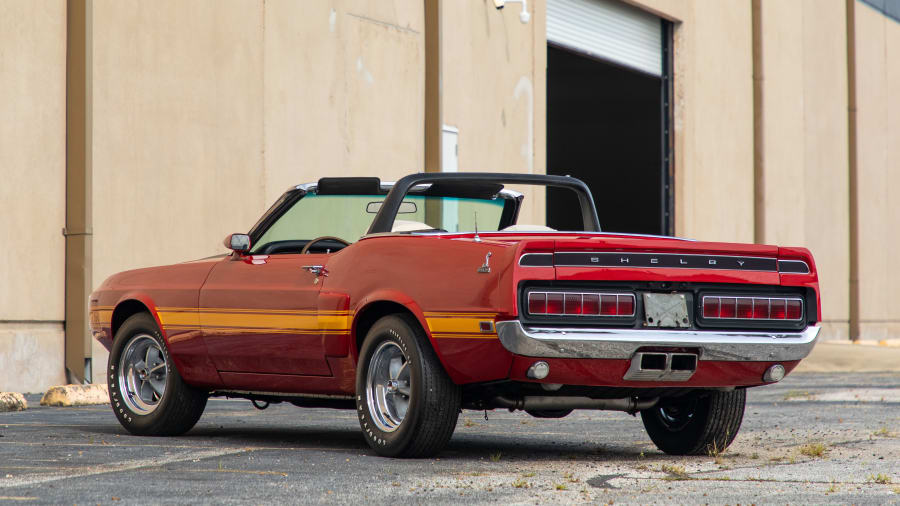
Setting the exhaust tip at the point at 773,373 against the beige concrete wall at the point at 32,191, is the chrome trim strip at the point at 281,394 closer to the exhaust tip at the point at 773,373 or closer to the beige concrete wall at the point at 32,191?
the exhaust tip at the point at 773,373

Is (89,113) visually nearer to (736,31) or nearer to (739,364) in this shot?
(739,364)

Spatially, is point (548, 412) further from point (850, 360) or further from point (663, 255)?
point (850, 360)

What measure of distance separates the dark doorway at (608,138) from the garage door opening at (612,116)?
21 millimetres

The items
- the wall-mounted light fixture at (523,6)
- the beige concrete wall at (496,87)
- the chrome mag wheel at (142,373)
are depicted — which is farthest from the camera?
the wall-mounted light fixture at (523,6)

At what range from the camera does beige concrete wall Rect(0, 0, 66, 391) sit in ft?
41.6

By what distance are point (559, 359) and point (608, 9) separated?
16254 millimetres

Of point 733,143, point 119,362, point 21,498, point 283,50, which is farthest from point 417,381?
point 733,143

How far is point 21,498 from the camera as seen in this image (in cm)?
520

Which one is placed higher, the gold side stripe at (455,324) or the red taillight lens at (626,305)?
the red taillight lens at (626,305)

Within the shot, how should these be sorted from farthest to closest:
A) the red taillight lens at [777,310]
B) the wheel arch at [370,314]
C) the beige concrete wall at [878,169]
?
the beige concrete wall at [878,169], the wheel arch at [370,314], the red taillight lens at [777,310]

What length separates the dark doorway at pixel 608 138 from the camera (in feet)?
88.4

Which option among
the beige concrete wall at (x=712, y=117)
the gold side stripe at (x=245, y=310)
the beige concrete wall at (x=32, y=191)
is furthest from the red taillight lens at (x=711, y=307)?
the beige concrete wall at (x=712, y=117)

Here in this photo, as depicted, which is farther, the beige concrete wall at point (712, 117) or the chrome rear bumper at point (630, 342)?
the beige concrete wall at point (712, 117)

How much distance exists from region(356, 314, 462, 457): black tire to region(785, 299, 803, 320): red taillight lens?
1.62 meters
